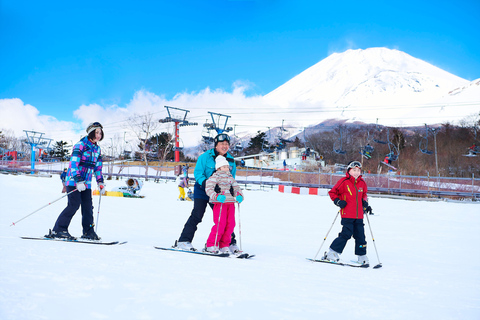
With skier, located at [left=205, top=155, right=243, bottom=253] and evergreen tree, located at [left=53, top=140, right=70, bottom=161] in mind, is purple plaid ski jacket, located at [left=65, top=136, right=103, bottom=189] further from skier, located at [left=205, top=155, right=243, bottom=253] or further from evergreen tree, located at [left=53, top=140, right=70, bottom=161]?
evergreen tree, located at [left=53, top=140, right=70, bottom=161]

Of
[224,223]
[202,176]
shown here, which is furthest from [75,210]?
[224,223]

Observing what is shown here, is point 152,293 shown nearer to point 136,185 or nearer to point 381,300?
point 381,300

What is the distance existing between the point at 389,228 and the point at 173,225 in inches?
224

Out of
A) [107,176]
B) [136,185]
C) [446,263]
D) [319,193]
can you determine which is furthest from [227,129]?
[446,263]

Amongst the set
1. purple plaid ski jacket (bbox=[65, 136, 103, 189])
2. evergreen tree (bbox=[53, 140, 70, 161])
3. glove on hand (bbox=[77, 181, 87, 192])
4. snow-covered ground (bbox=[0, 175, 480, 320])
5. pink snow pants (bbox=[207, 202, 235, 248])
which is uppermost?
evergreen tree (bbox=[53, 140, 70, 161])

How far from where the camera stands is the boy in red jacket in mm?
5133

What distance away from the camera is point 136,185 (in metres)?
17.2

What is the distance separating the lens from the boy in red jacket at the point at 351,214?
5.13 m

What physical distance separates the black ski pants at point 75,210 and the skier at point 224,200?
196cm

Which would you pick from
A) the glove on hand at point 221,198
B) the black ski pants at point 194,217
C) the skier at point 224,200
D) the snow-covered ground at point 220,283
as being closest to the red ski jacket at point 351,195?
the snow-covered ground at point 220,283

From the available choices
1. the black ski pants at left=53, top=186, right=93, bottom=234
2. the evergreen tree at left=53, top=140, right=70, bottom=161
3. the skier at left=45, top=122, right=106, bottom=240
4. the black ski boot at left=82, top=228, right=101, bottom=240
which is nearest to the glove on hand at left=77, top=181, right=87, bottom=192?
the skier at left=45, top=122, right=106, bottom=240

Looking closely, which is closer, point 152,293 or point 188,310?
point 188,310

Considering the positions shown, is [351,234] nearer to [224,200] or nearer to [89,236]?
[224,200]

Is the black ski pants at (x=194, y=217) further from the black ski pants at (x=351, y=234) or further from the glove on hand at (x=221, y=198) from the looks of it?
the black ski pants at (x=351, y=234)
